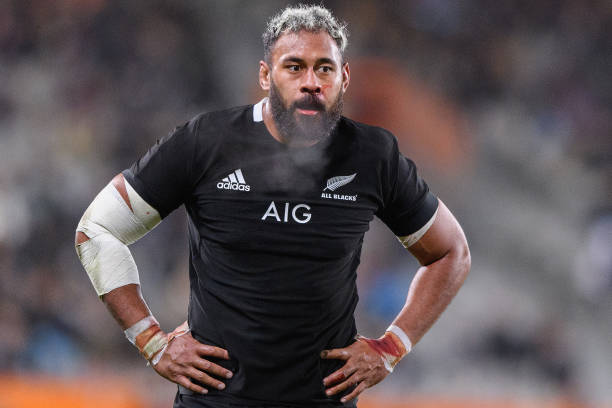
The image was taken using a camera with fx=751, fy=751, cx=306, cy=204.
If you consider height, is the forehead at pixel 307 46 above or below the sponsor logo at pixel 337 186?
above

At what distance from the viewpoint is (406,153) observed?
7.08 metres

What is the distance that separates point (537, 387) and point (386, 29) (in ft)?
12.2

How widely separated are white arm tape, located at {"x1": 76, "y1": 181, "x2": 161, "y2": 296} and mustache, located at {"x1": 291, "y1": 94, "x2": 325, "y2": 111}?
596 mm

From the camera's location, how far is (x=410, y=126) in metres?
7.17

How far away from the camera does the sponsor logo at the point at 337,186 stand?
2.48m

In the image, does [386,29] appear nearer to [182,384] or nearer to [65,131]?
[65,131]

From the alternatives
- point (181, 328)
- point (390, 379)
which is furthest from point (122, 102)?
point (181, 328)

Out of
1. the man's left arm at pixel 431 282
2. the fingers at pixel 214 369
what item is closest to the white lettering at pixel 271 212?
the fingers at pixel 214 369

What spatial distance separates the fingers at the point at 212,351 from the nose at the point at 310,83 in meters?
0.89

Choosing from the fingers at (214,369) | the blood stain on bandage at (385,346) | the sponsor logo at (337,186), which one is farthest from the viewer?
the blood stain on bandage at (385,346)

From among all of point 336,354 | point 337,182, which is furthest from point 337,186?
point 336,354

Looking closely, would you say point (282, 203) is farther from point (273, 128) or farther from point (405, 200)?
point (405, 200)

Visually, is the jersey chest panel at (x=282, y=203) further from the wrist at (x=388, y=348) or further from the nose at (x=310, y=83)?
the wrist at (x=388, y=348)

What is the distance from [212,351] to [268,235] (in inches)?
16.1
